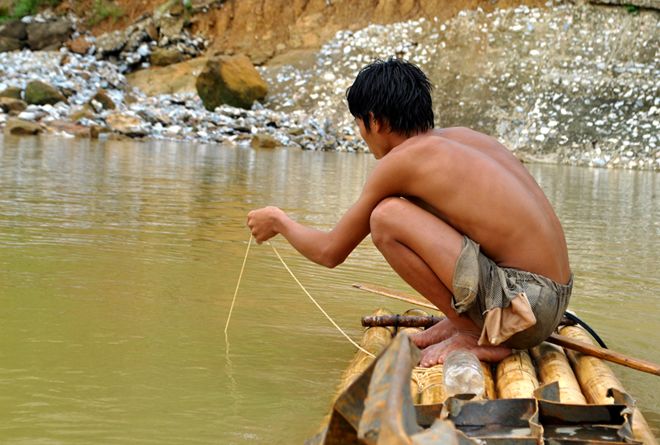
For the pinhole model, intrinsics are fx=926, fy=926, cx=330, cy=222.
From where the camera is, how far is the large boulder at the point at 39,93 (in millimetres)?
20875

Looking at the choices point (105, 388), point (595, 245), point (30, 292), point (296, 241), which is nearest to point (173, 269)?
point (30, 292)

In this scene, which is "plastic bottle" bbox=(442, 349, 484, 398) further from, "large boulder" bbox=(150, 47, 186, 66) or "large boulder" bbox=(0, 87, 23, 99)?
"large boulder" bbox=(150, 47, 186, 66)

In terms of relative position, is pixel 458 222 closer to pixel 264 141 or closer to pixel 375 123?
pixel 375 123

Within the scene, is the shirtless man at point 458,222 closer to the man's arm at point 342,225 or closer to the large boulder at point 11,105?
the man's arm at point 342,225

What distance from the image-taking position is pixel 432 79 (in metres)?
22.2

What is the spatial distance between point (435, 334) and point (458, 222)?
0.59 metres

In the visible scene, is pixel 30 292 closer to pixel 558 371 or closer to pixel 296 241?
pixel 296 241

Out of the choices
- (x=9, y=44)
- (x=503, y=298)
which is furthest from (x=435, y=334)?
(x=9, y=44)

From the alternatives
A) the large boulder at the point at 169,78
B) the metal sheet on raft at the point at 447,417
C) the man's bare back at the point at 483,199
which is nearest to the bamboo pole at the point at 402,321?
the man's bare back at the point at 483,199

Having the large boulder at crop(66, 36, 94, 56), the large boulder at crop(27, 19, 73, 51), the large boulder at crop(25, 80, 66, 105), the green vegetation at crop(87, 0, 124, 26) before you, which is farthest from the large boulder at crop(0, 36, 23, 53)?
the large boulder at crop(25, 80, 66, 105)

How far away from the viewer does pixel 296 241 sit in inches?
141

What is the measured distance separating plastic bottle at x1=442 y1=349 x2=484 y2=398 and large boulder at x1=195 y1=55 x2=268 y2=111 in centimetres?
1969

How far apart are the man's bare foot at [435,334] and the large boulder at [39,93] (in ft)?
61.7

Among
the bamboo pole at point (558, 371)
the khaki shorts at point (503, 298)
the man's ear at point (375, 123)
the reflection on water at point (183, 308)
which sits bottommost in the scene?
the reflection on water at point (183, 308)
